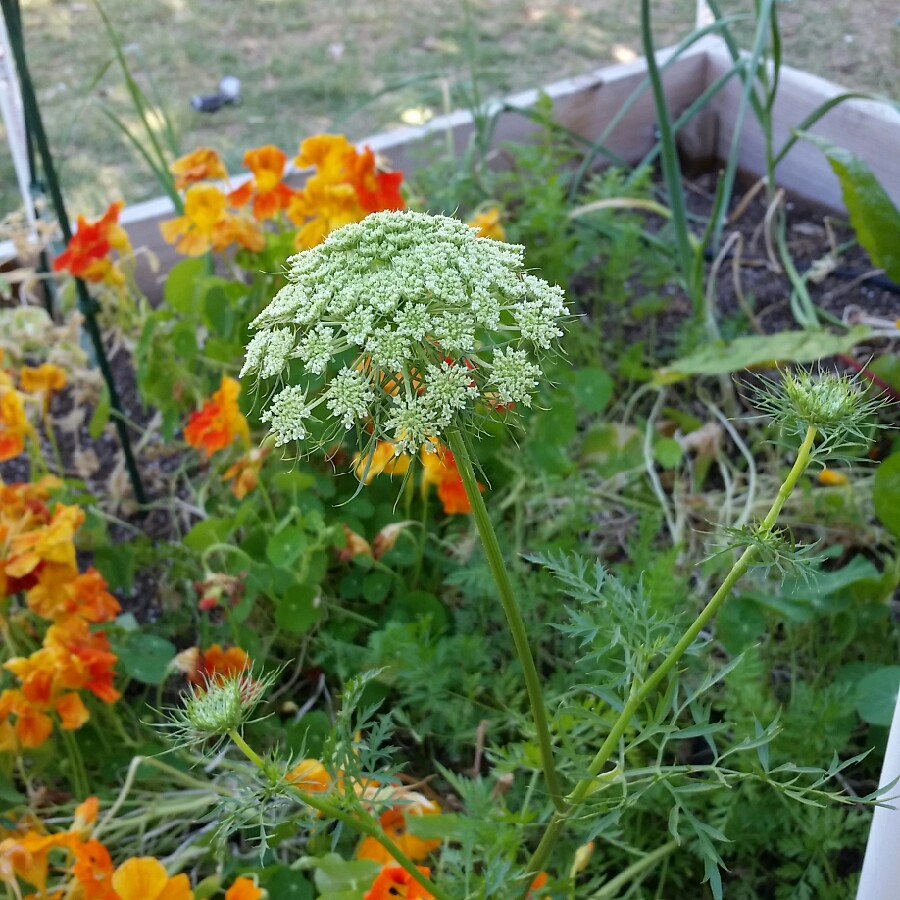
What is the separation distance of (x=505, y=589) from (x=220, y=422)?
2.68 feet

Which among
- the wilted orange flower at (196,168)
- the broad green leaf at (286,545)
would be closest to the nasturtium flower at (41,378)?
the wilted orange flower at (196,168)

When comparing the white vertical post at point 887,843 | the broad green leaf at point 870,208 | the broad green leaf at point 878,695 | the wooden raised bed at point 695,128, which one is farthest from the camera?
the wooden raised bed at point 695,128

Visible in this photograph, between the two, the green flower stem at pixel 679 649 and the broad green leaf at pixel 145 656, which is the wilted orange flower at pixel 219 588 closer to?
the broad green leaf at pixel 145 656

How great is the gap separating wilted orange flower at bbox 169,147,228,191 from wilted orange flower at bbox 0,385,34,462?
1.55ft

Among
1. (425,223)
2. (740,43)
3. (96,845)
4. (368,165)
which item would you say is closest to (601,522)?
(368,165)

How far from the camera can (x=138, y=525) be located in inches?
68.2

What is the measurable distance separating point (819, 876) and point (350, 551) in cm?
67

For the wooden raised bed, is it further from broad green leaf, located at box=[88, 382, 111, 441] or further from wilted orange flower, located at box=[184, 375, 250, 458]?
wilted orange flower, located at box=[184, 375, 250, 458]

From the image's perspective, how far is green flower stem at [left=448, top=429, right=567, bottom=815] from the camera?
2.07ft

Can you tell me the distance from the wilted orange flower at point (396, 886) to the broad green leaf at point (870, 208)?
1281 mm

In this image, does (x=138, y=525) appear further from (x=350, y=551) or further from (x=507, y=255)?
(x=507, y=255)

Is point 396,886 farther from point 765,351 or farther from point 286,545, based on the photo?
point 765,351

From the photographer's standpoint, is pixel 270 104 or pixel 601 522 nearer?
pixel 601 522

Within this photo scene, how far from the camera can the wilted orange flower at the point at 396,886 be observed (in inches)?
32.8
